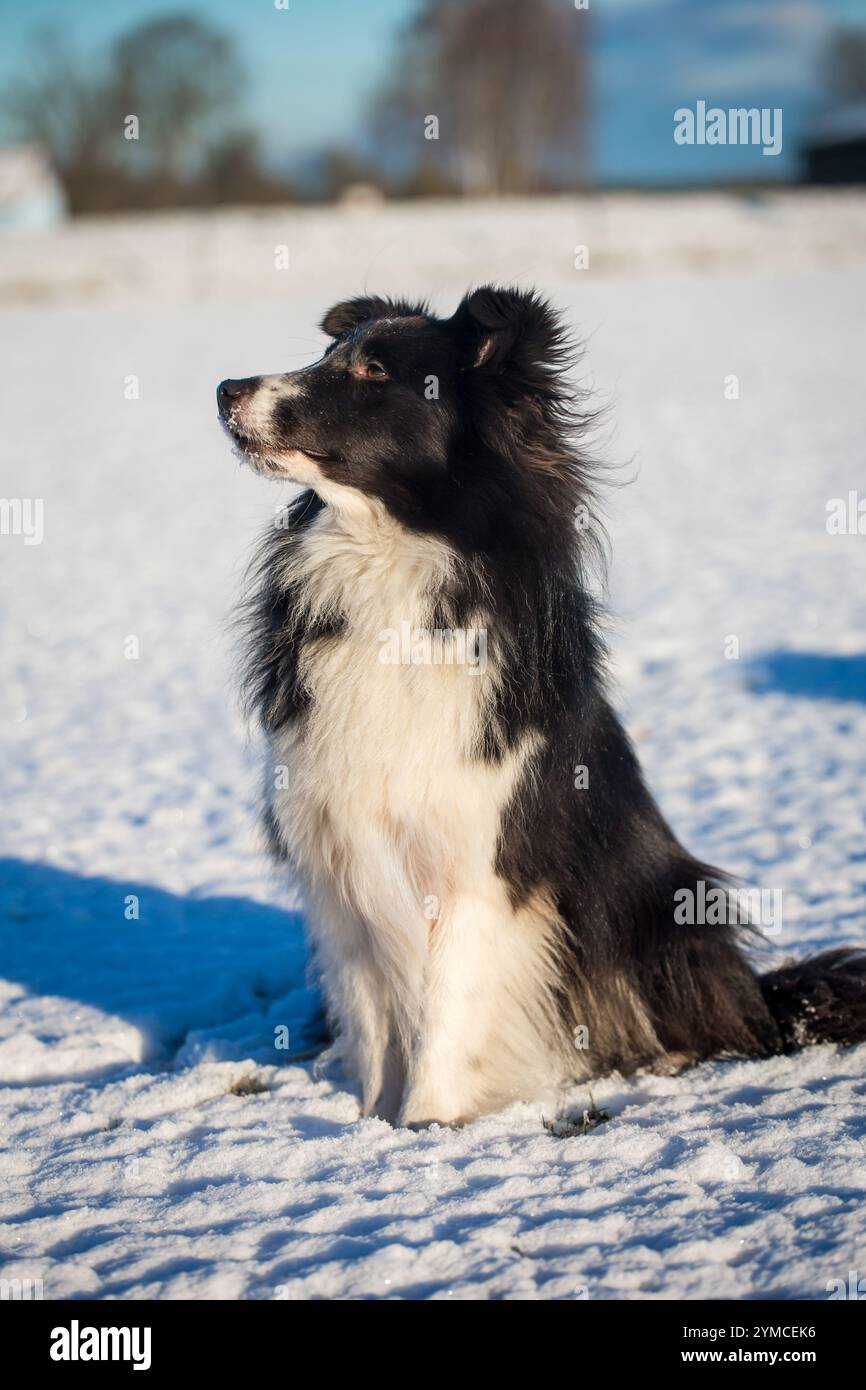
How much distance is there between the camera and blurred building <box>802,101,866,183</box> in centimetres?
5997

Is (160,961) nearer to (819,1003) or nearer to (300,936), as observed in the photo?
(300,936)

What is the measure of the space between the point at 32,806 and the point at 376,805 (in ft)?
10.8

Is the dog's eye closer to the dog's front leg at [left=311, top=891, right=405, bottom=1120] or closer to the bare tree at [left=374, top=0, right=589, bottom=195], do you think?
the dog's front leg at [left=311, top=891, right=405, bottom=1120]

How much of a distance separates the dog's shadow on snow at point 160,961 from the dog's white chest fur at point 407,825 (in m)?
0.77

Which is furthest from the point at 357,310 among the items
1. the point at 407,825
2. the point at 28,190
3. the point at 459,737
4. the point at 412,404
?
the point at 28,190

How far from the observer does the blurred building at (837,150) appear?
5997 cm

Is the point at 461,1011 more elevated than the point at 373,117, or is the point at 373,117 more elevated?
the point at 373,117

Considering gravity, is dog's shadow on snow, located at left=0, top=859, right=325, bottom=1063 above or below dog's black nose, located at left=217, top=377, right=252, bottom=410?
below

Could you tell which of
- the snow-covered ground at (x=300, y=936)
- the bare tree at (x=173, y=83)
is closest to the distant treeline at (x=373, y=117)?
the bare tree at (x=173, y=83)

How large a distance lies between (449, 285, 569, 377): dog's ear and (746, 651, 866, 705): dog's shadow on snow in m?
4.20

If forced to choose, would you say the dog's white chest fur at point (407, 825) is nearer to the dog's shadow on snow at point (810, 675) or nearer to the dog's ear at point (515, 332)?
the dog's ear at point (515, 332)

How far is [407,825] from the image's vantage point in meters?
3.15

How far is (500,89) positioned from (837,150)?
56.4 feet

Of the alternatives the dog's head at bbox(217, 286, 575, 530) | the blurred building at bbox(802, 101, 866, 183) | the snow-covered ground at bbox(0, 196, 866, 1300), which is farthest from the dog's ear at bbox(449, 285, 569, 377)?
the blurred building at bbox(802, 101, 866, 183)
